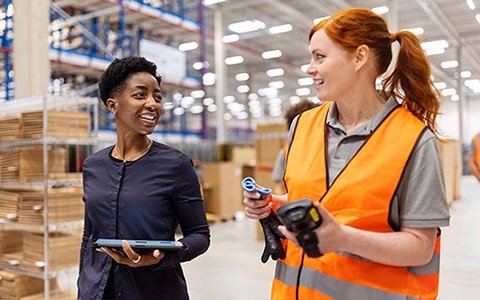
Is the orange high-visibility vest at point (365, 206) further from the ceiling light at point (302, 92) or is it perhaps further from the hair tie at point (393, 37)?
the ceiling light at point (302, 92)

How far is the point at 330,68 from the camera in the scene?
3.89ft

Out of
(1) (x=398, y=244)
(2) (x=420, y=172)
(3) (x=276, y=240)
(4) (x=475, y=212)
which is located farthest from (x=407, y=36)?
(4) (x=475, y=212)

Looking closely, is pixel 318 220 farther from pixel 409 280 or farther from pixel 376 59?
pixel 376 59

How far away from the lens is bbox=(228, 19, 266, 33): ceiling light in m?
15.2

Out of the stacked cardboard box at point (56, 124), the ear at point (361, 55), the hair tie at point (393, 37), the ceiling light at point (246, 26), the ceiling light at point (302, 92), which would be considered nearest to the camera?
the ear at point (361, 55)

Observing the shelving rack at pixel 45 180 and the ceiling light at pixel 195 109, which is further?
the ceiling light at pixel 195 109

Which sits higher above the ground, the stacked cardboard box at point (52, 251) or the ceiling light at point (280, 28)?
the ceiling light at point (280, 28)

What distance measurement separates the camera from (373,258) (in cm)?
106

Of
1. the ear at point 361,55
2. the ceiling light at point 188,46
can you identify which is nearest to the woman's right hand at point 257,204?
the ear at point 361,55

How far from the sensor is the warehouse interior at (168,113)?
3.99 m

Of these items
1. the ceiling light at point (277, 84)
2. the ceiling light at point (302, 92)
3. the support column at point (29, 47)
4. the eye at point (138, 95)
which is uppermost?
the ceiling light at point (277, 84)

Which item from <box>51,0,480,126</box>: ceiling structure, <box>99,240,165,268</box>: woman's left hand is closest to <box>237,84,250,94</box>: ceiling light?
<box>51,0,480,126</box>: ceiling structure

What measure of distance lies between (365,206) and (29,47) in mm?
4550

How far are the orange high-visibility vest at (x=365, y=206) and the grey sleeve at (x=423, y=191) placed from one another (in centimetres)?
3
